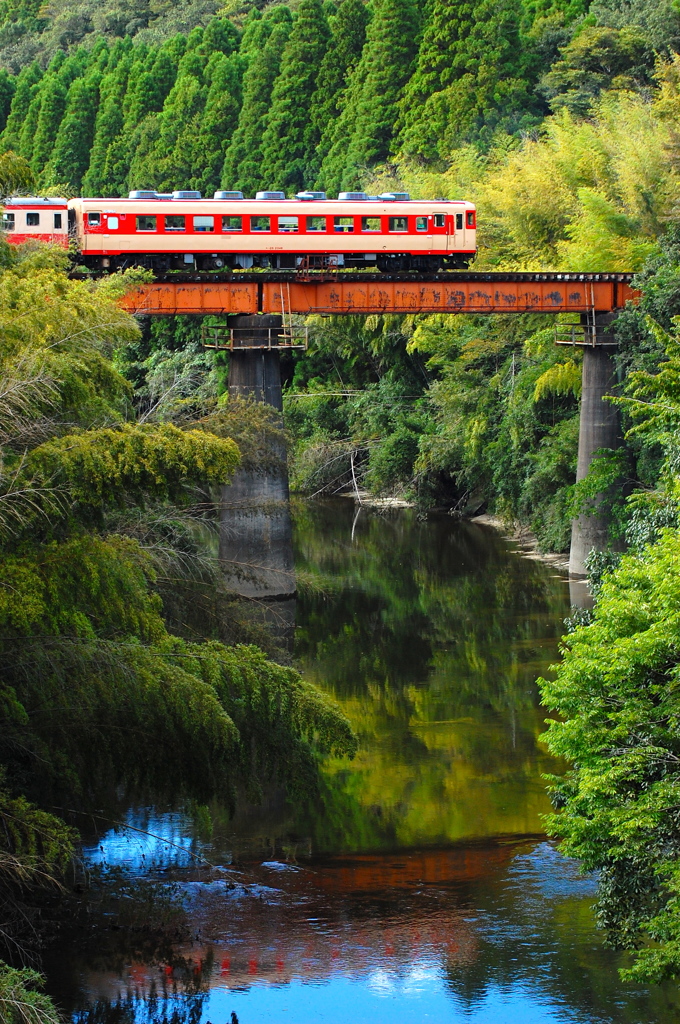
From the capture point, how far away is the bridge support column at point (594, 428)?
3397 centimetres

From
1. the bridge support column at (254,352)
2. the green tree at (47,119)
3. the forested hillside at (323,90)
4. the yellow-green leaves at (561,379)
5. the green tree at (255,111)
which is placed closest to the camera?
the bridge support column at (254,352)

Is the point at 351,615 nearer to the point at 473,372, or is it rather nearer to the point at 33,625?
the point at 473,372

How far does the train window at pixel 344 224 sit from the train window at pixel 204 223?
3034 mm

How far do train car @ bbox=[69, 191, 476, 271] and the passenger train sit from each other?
2 cm

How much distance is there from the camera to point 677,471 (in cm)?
1967

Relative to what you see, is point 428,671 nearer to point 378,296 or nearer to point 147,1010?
point 378,296

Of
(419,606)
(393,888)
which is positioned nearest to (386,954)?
(393,888)

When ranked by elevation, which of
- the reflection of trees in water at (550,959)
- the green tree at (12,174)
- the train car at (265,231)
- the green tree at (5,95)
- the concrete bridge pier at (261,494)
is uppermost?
the green tree at (5,95)

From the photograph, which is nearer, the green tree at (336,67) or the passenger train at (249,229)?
the passenger train at (249,229)

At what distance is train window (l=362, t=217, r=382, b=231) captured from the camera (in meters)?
34.2

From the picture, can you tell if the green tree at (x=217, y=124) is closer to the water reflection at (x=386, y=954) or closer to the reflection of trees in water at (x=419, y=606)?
the reflection of trees in water at (x=419, y=606)

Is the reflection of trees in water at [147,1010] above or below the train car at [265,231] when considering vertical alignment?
below

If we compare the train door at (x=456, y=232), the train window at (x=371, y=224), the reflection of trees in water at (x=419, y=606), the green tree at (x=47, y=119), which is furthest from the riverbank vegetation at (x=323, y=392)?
the train window at (x=371, y=224)

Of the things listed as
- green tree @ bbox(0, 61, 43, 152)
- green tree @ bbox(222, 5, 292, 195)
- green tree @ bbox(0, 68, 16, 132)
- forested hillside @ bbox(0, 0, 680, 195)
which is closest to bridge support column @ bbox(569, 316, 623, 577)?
forested hillside @ bbox(0, 0, 680, 195)
